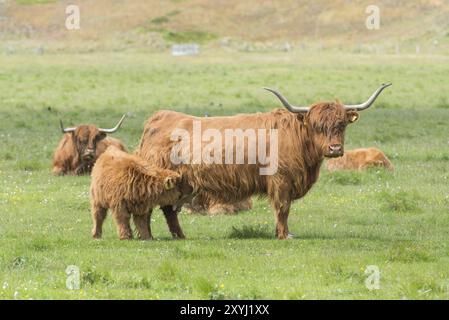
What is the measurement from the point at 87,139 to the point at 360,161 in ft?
14.0

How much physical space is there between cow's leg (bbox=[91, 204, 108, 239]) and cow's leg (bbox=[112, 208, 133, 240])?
239mm

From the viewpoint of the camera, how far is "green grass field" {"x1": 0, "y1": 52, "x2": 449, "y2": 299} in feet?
31.8

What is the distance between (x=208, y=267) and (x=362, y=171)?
7432 mm

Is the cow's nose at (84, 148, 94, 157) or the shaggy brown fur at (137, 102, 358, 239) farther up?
the shaggy brown fur at (137, 102, 358, 239)

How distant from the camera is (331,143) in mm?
12570

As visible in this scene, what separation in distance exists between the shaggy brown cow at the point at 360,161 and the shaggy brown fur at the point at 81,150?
3.34 metres

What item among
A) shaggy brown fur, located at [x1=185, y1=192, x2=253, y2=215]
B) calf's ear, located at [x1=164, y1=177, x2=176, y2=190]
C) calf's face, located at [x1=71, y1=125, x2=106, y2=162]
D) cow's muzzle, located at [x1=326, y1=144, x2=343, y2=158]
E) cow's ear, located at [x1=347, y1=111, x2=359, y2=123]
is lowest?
shaggy brown fur, located at [x1=185, y1=192, x2=253, y2=215]

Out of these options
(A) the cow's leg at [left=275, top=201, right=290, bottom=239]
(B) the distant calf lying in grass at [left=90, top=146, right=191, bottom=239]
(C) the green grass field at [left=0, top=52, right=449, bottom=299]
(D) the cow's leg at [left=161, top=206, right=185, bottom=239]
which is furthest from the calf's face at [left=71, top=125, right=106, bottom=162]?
(A) the cow's leg at [left=275, top=201, right=290, bottom=239]

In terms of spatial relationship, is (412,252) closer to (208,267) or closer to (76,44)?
(208,267)

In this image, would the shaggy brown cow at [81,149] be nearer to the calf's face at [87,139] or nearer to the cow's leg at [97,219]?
the calf's face at [87,139]
